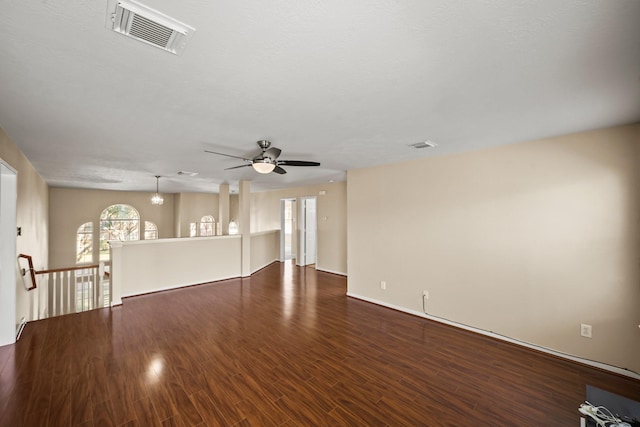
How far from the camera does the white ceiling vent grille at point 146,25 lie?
1.17 metres

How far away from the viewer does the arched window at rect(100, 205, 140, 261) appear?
29.7 ft

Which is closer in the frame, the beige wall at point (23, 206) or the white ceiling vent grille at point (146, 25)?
the white ceiling vent grille at point (146, 25)

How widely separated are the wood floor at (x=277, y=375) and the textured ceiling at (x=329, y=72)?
8.21 feet

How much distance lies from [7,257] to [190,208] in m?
7.37

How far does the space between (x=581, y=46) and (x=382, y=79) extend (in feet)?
3.52

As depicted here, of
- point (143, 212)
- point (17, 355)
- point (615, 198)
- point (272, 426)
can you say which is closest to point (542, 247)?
point (615, 198)

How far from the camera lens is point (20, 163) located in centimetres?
372

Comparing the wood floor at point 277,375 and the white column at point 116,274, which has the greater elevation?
the white column at point 116,274

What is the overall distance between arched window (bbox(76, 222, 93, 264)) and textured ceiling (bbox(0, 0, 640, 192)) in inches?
286

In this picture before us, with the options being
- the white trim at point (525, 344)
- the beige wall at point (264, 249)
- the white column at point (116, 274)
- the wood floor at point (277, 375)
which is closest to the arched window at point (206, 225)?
the beige wall at point (264, 249)

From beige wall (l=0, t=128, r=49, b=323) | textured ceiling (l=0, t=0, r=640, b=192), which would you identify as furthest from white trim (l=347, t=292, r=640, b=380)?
beige wall (l=0, t=128, r=49, b=323)

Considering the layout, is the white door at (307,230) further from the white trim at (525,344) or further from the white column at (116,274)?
the white column at (116,274)

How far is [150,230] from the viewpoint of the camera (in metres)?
10.1

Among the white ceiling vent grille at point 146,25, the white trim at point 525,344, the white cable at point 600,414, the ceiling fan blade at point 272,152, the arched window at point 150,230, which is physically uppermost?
the white ceiling vent grille at point 146,25
